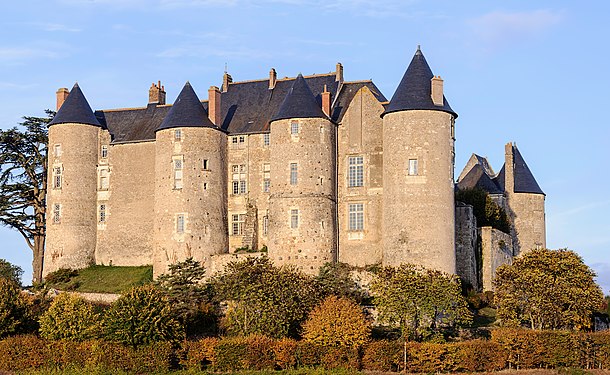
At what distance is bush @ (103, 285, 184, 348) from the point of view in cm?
4038

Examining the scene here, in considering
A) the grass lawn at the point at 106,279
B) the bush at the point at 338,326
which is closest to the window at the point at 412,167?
the bush at the point at 338,326

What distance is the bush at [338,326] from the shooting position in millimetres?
40438

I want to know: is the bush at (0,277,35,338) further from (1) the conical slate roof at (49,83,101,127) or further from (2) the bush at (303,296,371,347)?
(1) the conical slate roof at (49,83,101,127)

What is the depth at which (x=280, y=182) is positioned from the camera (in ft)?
166

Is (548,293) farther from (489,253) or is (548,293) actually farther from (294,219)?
(294,219)

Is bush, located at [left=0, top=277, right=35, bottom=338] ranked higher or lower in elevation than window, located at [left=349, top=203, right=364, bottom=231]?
lower

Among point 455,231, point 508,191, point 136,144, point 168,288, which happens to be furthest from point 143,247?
point 508,191

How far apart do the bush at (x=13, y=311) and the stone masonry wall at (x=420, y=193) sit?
1621 centimetres

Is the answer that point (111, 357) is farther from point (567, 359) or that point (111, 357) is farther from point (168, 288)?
point (567, 359)

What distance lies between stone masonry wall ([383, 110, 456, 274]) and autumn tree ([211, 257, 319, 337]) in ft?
17.6

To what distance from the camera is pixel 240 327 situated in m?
43.1

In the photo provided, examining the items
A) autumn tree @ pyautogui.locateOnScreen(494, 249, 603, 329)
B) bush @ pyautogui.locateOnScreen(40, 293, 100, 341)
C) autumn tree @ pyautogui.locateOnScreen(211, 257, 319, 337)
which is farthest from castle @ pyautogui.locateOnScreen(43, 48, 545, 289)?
bush @ pyautogui.locateOnScreen(40, 293, 100, 341)

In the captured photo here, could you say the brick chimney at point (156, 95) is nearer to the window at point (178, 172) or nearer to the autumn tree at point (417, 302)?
the window at point (178, 172)

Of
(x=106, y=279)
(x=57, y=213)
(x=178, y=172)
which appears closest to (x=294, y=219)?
(x=178, y=172)
